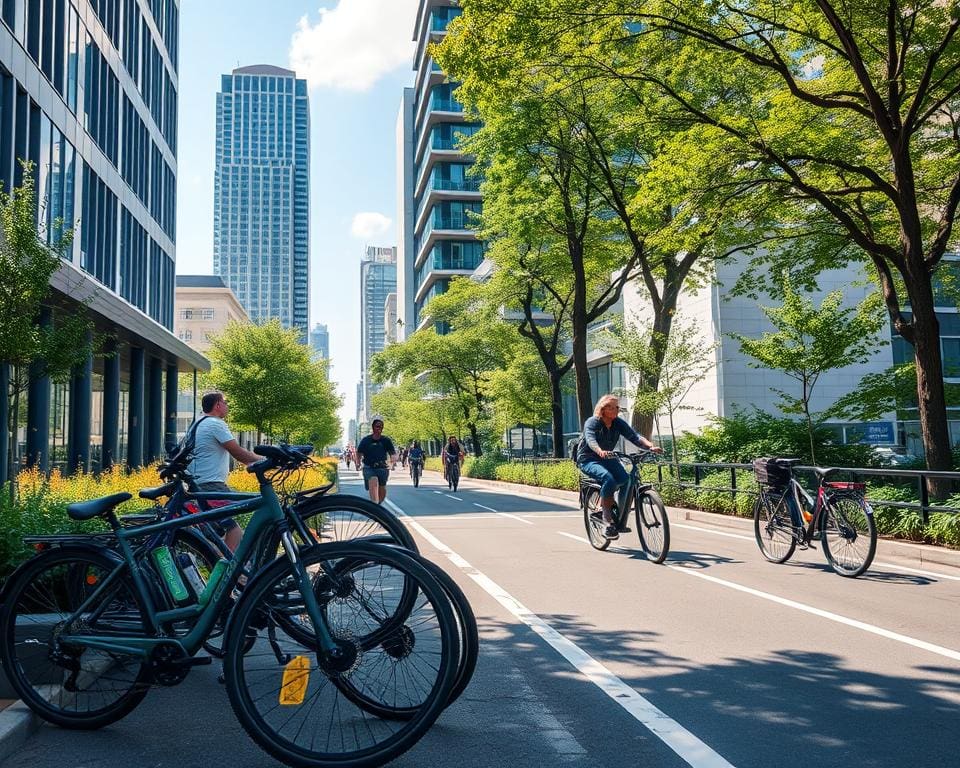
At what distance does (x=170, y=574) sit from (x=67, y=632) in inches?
22.4

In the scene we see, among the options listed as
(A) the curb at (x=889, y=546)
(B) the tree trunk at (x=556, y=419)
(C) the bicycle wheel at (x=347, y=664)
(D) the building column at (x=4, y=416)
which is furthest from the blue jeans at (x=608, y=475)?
(B) the tree trunk at (x=556, y=419)

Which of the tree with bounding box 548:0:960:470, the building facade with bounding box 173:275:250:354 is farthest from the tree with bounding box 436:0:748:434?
the building facade with bounding box 173:275:250:354

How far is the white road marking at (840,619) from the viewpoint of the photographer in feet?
19.5

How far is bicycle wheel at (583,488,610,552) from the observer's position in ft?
38.5

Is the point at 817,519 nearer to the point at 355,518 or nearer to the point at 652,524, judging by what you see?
the point at 652,524

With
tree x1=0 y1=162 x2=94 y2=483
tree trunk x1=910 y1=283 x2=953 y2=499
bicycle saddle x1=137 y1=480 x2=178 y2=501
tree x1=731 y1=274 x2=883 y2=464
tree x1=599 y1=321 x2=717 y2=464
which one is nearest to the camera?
bicycle saddle x1=137 y1=480 x2=178 y2=501

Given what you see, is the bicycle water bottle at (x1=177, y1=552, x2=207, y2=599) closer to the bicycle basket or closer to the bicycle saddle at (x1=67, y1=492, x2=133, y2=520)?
the bicycle saddle at (x1=67, y1=492, x2=133, y2=520)

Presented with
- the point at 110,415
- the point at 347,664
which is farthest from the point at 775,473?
the point at 110,415

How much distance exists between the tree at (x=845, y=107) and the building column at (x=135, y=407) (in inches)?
952

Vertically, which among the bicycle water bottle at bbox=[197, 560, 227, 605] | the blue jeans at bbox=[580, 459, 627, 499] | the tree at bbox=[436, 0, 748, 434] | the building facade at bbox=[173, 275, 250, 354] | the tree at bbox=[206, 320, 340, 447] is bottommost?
the bicycle water bottle at bbox=[197, 560, 227, 605]

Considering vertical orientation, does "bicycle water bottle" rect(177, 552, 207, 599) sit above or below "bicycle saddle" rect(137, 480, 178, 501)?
below

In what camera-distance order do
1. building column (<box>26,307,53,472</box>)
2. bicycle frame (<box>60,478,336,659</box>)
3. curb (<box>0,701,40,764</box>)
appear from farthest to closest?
building column (<box>26,307,53,472</box>)
bicycle frame (<box>60,478,336,659</box>)
curb (<box>0,701,40,764</box>)

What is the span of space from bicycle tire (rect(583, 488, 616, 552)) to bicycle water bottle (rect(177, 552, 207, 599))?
754 cm

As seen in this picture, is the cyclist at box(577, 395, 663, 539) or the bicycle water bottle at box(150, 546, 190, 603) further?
the cyclist at box(577, 395, 663, 539)
